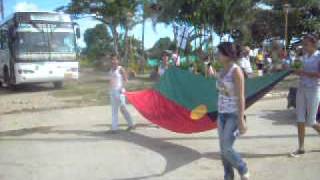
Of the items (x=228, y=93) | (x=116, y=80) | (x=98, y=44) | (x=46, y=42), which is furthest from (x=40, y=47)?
(x=98, y=44)

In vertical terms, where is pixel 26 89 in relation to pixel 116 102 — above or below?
below

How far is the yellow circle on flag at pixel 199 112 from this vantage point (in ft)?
32.0

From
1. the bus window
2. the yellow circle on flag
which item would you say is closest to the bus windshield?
the bus window

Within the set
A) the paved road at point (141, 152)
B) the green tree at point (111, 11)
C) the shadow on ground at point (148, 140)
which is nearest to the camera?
the paved road at point (141, 152)

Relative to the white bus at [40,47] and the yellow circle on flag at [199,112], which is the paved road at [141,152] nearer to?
the yellow circle on flag at [199,112]

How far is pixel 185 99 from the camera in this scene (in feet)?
35.3

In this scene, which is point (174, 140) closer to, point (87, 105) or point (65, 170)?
point (65, 170)

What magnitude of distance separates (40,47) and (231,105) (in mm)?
18063

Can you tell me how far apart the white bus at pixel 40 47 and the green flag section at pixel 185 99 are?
12641 mm

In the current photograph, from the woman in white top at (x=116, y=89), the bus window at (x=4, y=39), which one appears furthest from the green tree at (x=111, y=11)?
the woman in white top at (x=116, y=89)

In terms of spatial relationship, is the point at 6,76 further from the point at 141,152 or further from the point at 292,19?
the point at 292,19

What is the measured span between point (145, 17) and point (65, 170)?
30.6 meters

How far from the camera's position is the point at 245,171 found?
6895 mm

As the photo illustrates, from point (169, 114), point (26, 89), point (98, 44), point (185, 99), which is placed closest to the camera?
point (185, 99)
